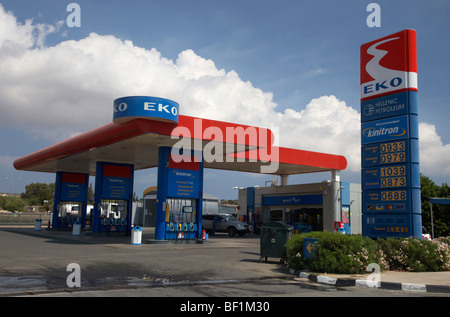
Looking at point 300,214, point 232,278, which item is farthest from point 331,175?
point 232,278

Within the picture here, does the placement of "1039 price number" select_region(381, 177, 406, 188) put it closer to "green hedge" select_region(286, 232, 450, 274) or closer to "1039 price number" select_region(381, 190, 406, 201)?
"1039 price number" select_region(381, 190, 406, 201)

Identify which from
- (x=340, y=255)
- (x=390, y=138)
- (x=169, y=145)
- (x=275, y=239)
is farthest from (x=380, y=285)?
(x=169, y=145)

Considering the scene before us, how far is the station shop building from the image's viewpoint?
17.9 m

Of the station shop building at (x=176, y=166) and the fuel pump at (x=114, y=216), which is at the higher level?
the station shop building at (x=176, y=166)

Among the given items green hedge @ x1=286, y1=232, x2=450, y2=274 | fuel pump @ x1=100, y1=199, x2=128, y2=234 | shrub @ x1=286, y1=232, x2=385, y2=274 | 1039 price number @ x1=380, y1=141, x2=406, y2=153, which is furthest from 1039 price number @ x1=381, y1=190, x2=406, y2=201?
Result: fuel pump @ x1=100, y1=199, x2=128, y2=234

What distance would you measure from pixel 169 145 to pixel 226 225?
494 inches

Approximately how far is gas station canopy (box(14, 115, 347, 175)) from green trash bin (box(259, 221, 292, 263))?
20.2ft

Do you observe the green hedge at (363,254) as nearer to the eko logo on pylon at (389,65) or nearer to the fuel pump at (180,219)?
the eko logo on pylon at (389,65)

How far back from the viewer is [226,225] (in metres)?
31.2

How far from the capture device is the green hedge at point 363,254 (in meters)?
10.8

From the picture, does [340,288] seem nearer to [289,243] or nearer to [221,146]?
[289,243]

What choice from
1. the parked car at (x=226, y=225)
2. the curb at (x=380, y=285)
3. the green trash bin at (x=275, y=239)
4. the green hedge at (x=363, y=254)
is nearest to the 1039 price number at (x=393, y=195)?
the green hedge at (x=363, y=254)

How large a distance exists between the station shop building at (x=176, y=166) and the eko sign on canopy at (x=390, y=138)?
6638mm

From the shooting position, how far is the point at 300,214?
32.1m
